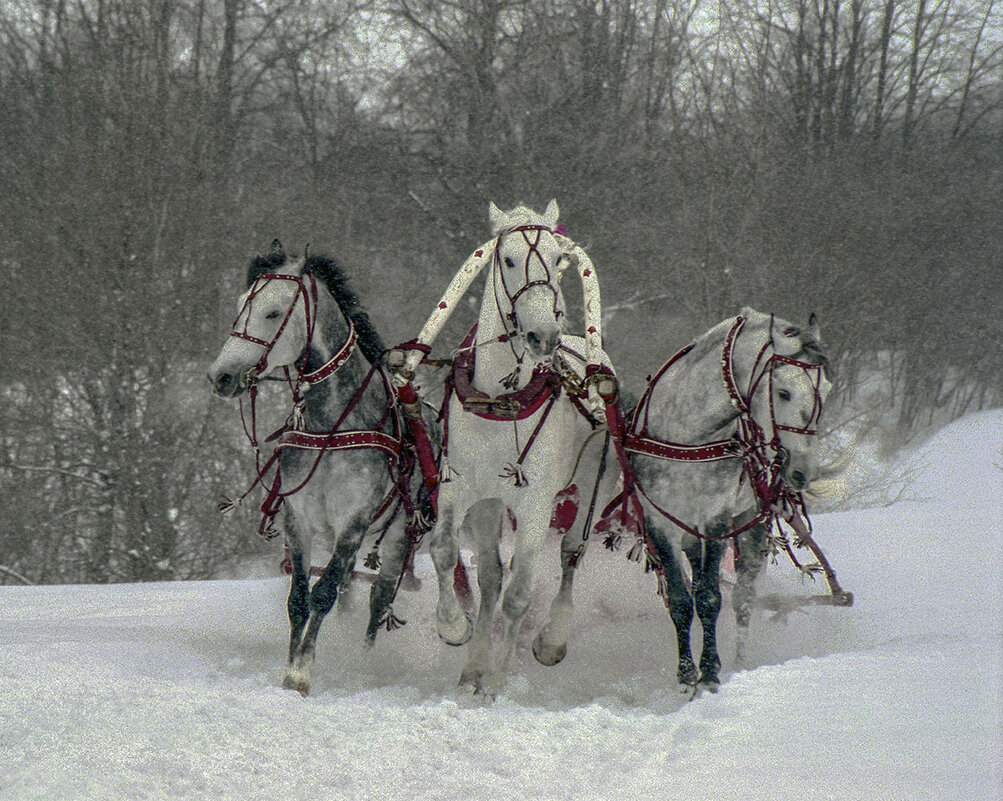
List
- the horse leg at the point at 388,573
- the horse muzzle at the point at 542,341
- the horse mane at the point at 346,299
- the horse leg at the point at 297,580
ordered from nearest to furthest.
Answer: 1. the horse muzzle at the point at 542,341
2. the horse leg at the point at 297,580
3. the horse mane at the point at 346,299
4. the horse leg at the point at 388,573

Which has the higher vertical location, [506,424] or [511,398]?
[511,398]

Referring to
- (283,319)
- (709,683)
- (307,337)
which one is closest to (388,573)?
(307,337)

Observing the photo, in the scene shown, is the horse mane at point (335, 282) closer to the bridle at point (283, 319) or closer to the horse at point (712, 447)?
the bridle at point (283, 319)

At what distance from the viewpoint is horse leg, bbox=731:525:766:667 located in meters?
5.39

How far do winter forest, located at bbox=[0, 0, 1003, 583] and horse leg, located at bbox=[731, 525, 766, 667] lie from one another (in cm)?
633

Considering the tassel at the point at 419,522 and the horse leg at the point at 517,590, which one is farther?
the tassel at the point at 419,522

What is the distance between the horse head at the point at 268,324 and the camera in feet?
14.3

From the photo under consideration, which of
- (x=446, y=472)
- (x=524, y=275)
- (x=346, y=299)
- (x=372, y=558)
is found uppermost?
(x=524, y=275)

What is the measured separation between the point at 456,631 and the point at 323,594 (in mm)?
671

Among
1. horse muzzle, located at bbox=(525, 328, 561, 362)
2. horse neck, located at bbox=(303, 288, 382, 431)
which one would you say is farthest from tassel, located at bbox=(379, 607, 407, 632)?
horse muzzle, located at bbox=(525, 328, 561, 362)

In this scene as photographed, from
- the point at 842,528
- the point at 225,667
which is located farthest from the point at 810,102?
the point at 225,667

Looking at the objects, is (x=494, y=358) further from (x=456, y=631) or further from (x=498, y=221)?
(x=456, y=631)

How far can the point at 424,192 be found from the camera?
15.7m

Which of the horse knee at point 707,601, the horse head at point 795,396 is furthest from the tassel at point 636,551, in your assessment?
the horse head at point 795,396
